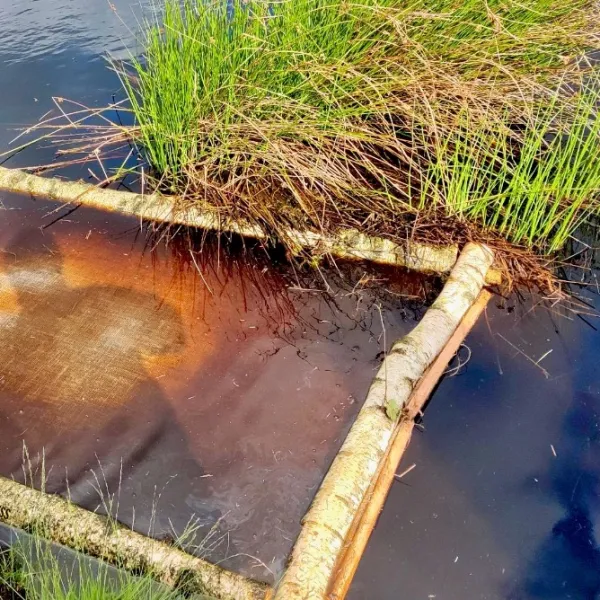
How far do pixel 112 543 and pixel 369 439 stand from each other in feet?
2.57

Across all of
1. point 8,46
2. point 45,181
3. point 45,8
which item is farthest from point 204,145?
point 45,8

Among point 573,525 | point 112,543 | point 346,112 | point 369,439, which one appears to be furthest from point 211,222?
point 573,525

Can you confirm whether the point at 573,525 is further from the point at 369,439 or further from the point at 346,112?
the point at 346,112

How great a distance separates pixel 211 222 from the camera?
2.67 m

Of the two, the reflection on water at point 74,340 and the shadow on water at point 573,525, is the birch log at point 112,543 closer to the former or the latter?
the reflection on water at point 74,340

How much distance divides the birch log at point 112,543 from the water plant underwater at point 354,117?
139cm

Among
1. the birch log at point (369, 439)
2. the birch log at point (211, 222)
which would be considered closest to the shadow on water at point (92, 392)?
the birch log at point (369, 439)

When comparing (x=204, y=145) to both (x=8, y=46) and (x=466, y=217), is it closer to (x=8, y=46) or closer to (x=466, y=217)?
(x=466, y=217)

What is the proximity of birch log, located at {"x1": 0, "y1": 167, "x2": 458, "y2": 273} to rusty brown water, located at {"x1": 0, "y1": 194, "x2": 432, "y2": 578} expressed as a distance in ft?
0.31

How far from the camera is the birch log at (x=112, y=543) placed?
1.46 metres

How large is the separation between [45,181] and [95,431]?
1.60 meters

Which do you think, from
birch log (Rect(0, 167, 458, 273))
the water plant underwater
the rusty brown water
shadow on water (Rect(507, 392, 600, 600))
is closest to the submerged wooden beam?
the rusty brown water

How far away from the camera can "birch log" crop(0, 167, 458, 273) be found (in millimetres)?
2441

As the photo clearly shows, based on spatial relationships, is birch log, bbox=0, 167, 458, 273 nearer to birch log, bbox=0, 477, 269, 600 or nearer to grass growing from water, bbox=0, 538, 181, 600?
birch log, bbox=0, 477, 269, 600
